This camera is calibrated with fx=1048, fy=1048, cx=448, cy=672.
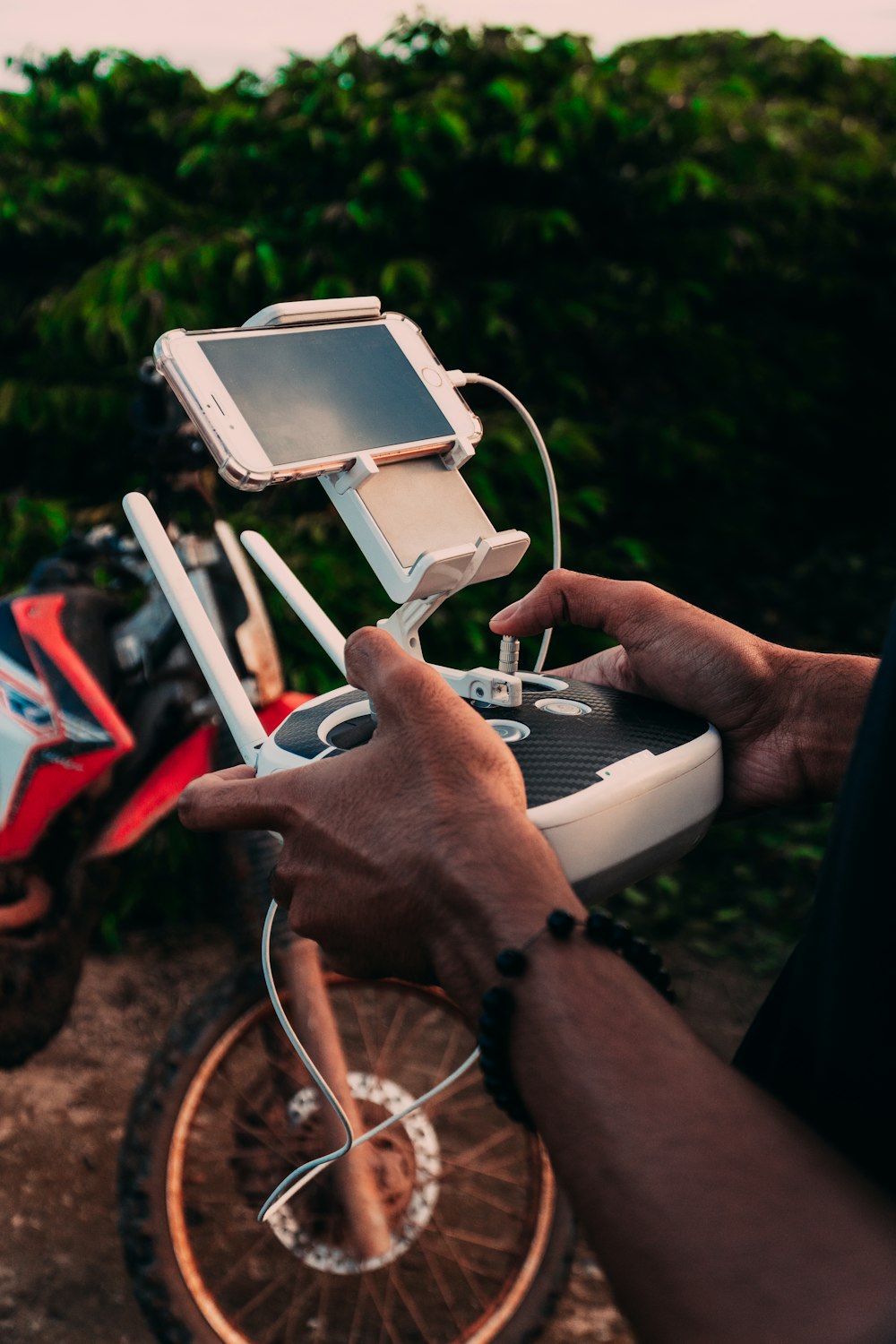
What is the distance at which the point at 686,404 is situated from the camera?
362 centimetres

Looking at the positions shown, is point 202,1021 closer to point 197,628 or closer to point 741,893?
point 197,628

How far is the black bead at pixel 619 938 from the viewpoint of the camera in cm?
74

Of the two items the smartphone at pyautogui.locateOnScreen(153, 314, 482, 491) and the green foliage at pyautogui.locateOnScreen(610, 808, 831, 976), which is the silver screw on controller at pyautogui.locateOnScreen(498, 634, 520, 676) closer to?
the smartphone at pyautogui.locateOnScreen(153, 314, 482, 491)

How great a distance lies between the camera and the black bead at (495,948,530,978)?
71 cm

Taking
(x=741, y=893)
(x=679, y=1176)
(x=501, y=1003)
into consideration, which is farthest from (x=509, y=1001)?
(x=741, y=893)

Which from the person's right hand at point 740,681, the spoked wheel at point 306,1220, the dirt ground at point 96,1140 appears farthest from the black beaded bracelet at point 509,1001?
the dirt ground at point 96,1140

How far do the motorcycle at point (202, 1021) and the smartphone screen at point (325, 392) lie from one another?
74 centimetres

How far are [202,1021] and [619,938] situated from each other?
3.96 feet

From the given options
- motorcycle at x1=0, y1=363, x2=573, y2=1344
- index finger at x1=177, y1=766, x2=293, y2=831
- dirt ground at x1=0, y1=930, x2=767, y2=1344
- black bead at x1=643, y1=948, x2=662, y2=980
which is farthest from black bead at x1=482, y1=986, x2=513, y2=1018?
dirt ground at x1=0, y1=930, x2=767, y2=1344

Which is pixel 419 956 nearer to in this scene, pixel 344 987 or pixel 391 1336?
pixel 344 987

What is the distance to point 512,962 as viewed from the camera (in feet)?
2.32

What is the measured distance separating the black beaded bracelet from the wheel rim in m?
1.13

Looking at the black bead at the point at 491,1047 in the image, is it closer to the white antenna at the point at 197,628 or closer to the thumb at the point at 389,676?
the thumb at the point at 389,676

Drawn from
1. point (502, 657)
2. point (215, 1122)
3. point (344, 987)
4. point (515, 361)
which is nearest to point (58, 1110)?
point (215, 1122)
